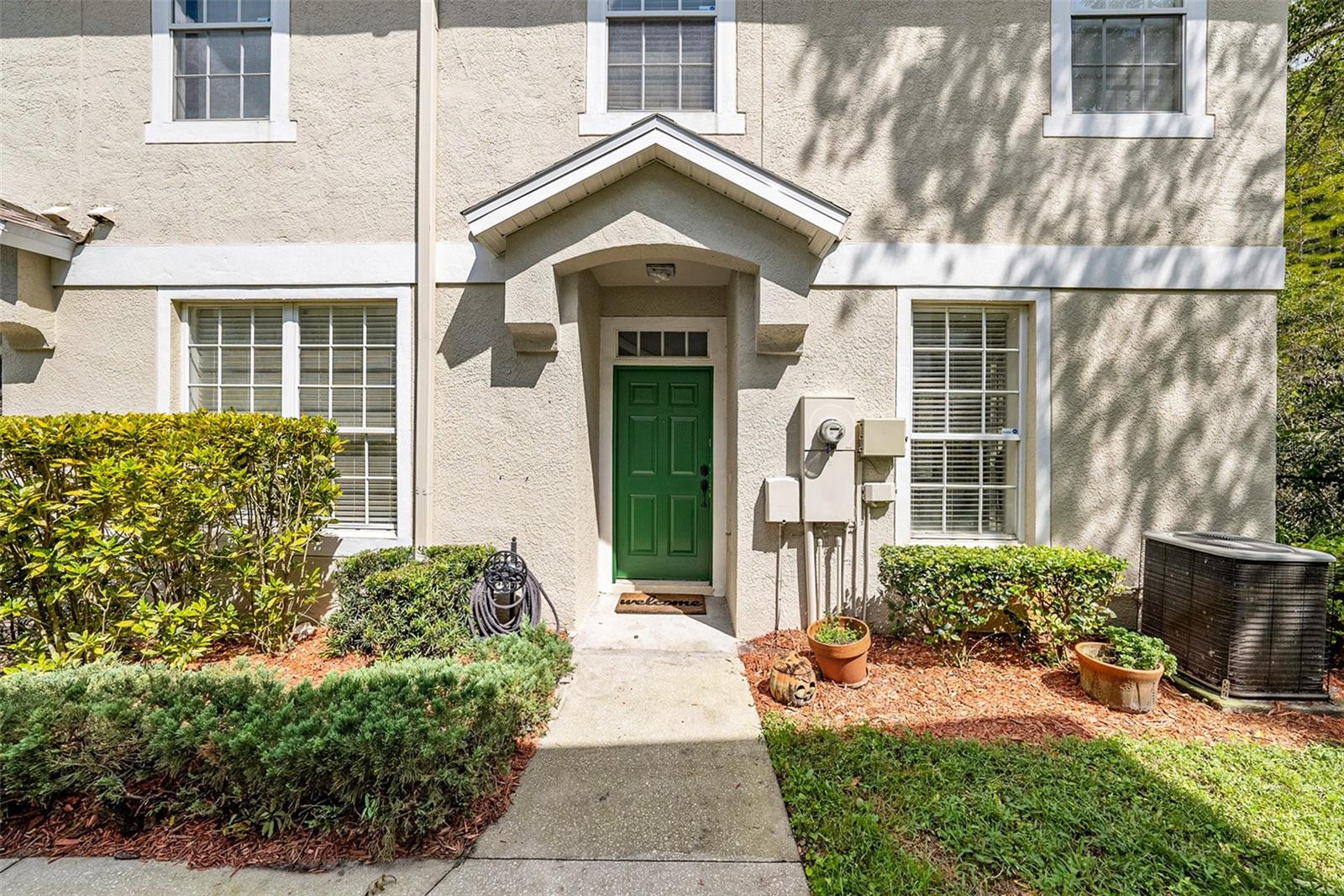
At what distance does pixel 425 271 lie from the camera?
4805 millimetres

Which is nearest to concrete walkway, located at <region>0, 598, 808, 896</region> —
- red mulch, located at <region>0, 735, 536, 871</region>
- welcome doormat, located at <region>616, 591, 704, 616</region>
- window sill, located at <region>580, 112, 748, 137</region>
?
red mulch, located at <region>0, 735, 536, 871</region>

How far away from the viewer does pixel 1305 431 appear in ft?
18.6

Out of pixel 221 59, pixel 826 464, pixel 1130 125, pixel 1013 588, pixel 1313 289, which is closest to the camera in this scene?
pixel 1013 588

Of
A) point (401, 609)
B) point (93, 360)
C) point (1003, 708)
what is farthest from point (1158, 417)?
point (93, 360)

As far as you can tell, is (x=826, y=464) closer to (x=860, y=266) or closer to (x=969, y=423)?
(x=969, y=423)

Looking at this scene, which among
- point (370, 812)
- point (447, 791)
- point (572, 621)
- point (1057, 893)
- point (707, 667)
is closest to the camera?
point (1057, 893)

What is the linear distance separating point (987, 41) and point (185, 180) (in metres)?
Result: 7.55

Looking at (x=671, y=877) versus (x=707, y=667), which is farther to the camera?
(x=707, y=667)

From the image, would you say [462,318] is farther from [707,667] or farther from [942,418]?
[942,418]

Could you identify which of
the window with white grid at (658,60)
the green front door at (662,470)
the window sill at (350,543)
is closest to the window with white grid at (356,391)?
the window sill at (350,543)

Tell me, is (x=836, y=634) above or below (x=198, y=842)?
above

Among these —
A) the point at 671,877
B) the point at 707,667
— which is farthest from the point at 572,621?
the point at 671,877

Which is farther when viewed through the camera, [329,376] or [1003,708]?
[329,376]

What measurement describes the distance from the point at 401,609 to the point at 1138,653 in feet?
18.2
